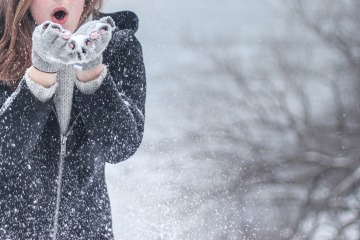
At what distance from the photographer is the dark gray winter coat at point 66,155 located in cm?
185

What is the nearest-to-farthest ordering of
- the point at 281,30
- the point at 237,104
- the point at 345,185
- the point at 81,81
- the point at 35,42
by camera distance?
the point at 35,42 < the point at 81,81 < the point at 345,185 < the point at 237,104 < the point at 281,30

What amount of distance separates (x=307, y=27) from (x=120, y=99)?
40.3 ft

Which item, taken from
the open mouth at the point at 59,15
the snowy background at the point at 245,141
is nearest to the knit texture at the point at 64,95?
the open mouth at the point at 59,15

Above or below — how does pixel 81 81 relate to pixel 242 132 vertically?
above

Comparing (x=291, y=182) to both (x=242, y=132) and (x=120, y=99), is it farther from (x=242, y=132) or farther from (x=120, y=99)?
(x=120, y=99)

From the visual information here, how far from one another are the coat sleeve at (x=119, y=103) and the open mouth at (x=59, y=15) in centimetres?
14

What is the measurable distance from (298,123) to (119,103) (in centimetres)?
1110

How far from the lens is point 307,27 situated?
13953 mm

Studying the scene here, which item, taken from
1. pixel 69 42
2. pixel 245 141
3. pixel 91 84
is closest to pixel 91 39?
pixel 69 42

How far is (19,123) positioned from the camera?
1850mm

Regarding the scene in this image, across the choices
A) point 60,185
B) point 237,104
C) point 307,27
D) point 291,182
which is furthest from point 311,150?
point 60,185

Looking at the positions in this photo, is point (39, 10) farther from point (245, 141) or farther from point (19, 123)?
point (245, 141)

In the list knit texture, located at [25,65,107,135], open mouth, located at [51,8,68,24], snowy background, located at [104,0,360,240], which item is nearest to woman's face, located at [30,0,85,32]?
open mouth, located at [51,8,68,24]

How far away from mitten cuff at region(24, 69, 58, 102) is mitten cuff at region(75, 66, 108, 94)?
0.05m
